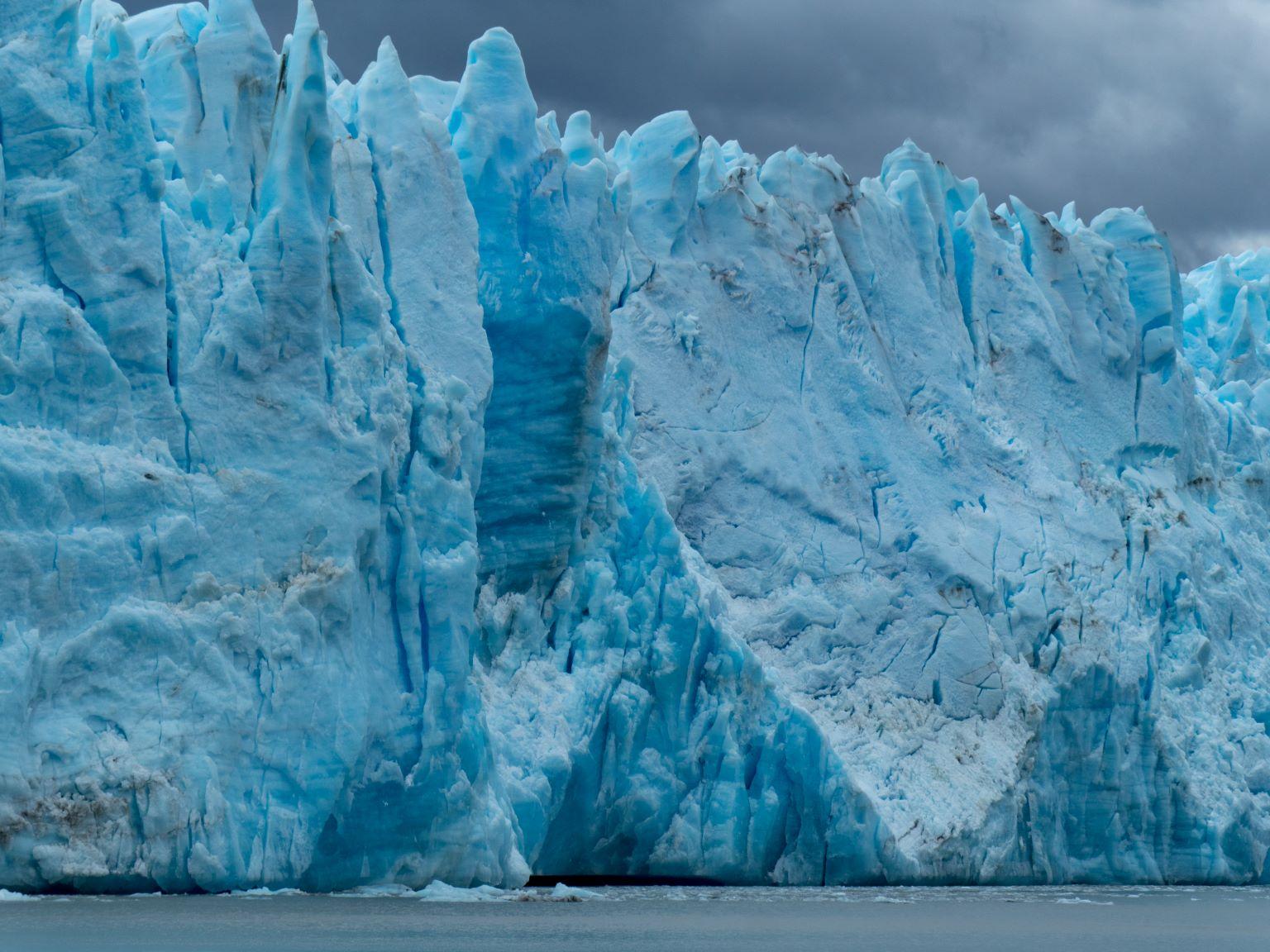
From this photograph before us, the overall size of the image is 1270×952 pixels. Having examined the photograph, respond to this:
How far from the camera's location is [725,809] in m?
18.7

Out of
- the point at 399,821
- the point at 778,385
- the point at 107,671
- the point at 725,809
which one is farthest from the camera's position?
the point at 778,385

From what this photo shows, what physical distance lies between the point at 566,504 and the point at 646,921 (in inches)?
164

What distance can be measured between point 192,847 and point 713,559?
7770 mm

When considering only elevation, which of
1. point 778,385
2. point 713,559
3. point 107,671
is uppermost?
point 778,385

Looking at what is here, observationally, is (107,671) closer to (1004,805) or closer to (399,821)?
(399,821)

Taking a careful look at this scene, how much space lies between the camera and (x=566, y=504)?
60.0ft

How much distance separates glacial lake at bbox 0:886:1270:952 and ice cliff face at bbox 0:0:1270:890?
41 cm

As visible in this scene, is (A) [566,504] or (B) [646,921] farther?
(A) [566,504]

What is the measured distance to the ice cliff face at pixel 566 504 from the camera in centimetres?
1468

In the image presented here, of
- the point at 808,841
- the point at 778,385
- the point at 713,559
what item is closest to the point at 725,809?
the point at 808,841

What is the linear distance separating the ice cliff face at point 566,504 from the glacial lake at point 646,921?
0.41 m

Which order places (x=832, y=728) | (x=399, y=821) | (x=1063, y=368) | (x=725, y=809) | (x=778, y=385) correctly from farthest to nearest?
(x=1063, y=368) → (x=778, y=385) → (x=832, y=728) → (x=725, y=809) → (x=399, y=821)

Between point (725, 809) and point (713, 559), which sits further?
point (713, 559)

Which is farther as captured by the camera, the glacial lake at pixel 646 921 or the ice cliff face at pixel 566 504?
the ice cliff face at pixel 566 504
